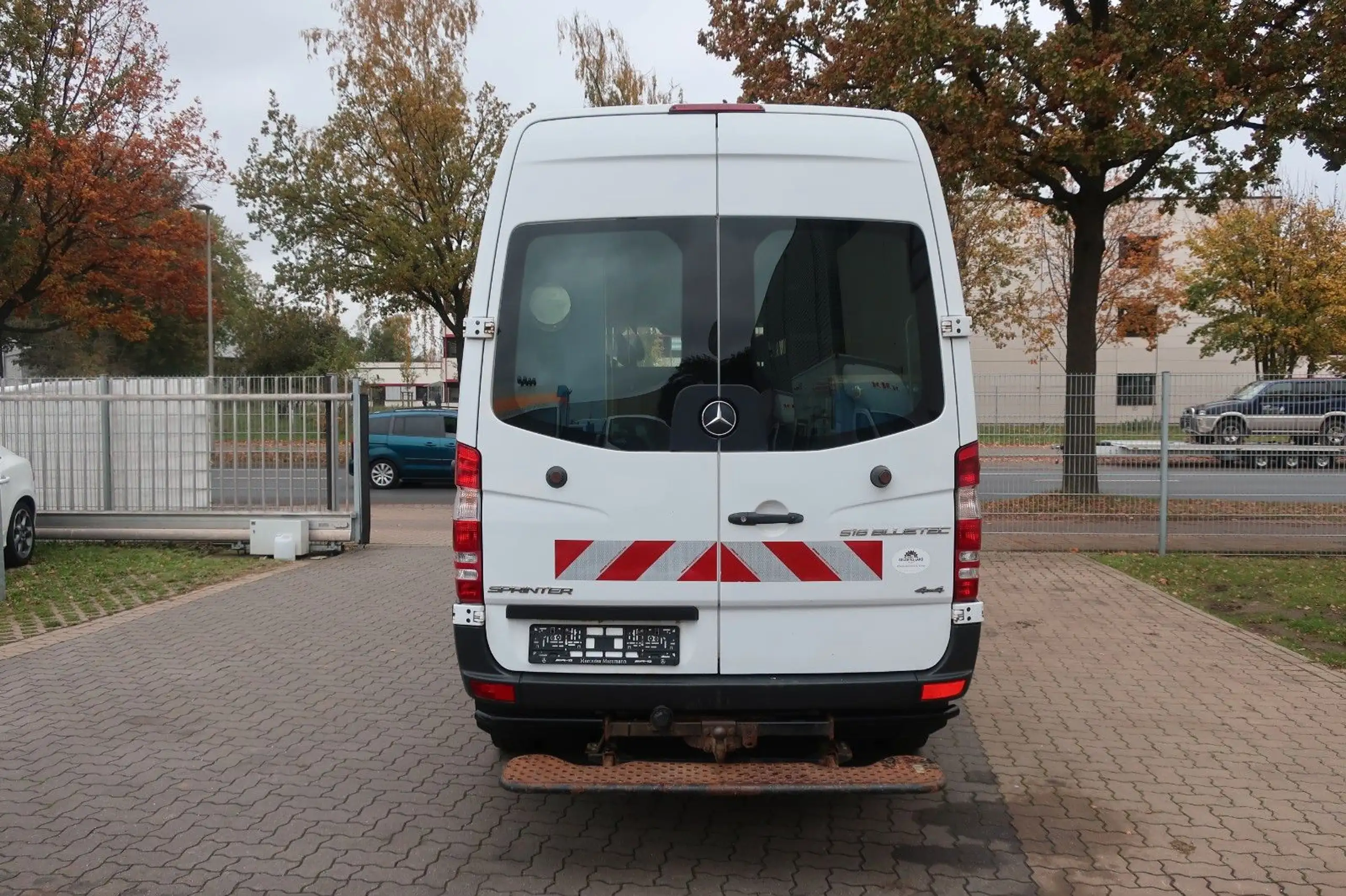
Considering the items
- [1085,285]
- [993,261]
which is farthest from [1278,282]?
[1085,285]

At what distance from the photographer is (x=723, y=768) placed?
3854mm

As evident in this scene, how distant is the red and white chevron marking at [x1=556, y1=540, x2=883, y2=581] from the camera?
12.5ft

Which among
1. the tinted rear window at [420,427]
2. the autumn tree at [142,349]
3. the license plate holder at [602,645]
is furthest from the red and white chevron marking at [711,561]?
the autumn tree at [142,349]

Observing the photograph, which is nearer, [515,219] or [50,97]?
[515,219]

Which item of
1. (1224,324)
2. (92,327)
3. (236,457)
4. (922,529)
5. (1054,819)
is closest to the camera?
(922,529)

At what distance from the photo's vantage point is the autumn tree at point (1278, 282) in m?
29.4

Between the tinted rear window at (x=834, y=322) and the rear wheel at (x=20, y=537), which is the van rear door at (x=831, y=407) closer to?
the tinted rear window at (x=834, y=322)

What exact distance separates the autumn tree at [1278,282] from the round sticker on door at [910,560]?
29.2m

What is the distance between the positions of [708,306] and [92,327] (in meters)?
28.6

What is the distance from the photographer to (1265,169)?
14.3 m

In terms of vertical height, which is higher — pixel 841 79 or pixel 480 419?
pixel 841 79

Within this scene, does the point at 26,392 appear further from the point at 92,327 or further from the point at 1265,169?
→ the point at 92,327

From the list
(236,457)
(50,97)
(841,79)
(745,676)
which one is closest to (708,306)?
(745,676)

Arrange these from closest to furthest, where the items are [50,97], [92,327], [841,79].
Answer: [841,79] → [50,97] → [92,327]
